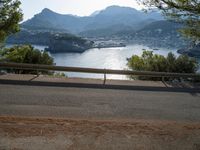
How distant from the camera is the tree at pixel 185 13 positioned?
13.4 m

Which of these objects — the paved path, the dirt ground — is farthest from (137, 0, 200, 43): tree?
the dirt ground

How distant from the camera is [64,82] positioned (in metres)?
15.9

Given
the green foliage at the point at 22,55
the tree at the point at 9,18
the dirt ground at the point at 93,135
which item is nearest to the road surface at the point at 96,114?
the dirt ground at the point at 93,135

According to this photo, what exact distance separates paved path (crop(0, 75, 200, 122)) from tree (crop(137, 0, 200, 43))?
2.57 metres

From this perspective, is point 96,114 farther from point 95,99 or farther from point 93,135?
point 93,135

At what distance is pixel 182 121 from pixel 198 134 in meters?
1.78

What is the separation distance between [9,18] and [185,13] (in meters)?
14.1

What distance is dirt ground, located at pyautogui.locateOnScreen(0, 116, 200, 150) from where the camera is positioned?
24.4 ft

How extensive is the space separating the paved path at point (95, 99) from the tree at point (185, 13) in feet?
8.44

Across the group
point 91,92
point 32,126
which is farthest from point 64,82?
→ point 32,126

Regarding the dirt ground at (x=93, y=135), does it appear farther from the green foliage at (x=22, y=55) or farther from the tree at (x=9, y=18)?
the green foliage at (x=22, y=55)

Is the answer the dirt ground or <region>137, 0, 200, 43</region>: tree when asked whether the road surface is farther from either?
<region>137, 0, 200, 43</region>: tree

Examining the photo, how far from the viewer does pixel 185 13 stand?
14.0 m

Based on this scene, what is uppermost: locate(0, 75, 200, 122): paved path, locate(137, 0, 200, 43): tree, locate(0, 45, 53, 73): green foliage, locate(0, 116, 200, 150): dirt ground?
locate(137, 0, 200, 43): tree
